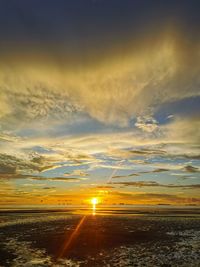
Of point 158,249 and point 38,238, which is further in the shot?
point 38,238

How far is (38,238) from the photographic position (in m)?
35.8

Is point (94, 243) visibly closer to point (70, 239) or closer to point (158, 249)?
point (70, 239)

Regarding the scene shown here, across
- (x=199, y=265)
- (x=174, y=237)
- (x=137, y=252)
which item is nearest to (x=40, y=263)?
(x=137, y=252)

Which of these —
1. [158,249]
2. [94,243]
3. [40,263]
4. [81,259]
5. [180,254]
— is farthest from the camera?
[94,243]

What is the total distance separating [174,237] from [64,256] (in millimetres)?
17220

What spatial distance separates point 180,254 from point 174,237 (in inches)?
444

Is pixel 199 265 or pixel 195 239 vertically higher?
pixel 195 239

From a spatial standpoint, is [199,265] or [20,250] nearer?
[199,265]

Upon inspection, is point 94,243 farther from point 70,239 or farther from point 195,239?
point 195,239

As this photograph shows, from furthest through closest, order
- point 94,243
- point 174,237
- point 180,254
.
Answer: point 174,237 < point 94,243 < point 180,254

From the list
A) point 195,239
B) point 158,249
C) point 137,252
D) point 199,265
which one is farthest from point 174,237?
point 199,265

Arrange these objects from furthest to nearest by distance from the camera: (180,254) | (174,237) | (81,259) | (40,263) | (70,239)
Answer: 1. (174,237)
2. (70,239)
3. (180,254)
4. (81,259)
5. (40,263)

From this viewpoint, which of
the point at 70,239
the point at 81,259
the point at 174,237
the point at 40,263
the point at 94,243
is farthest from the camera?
the point at 174,237

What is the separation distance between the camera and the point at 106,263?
75.6 feet
